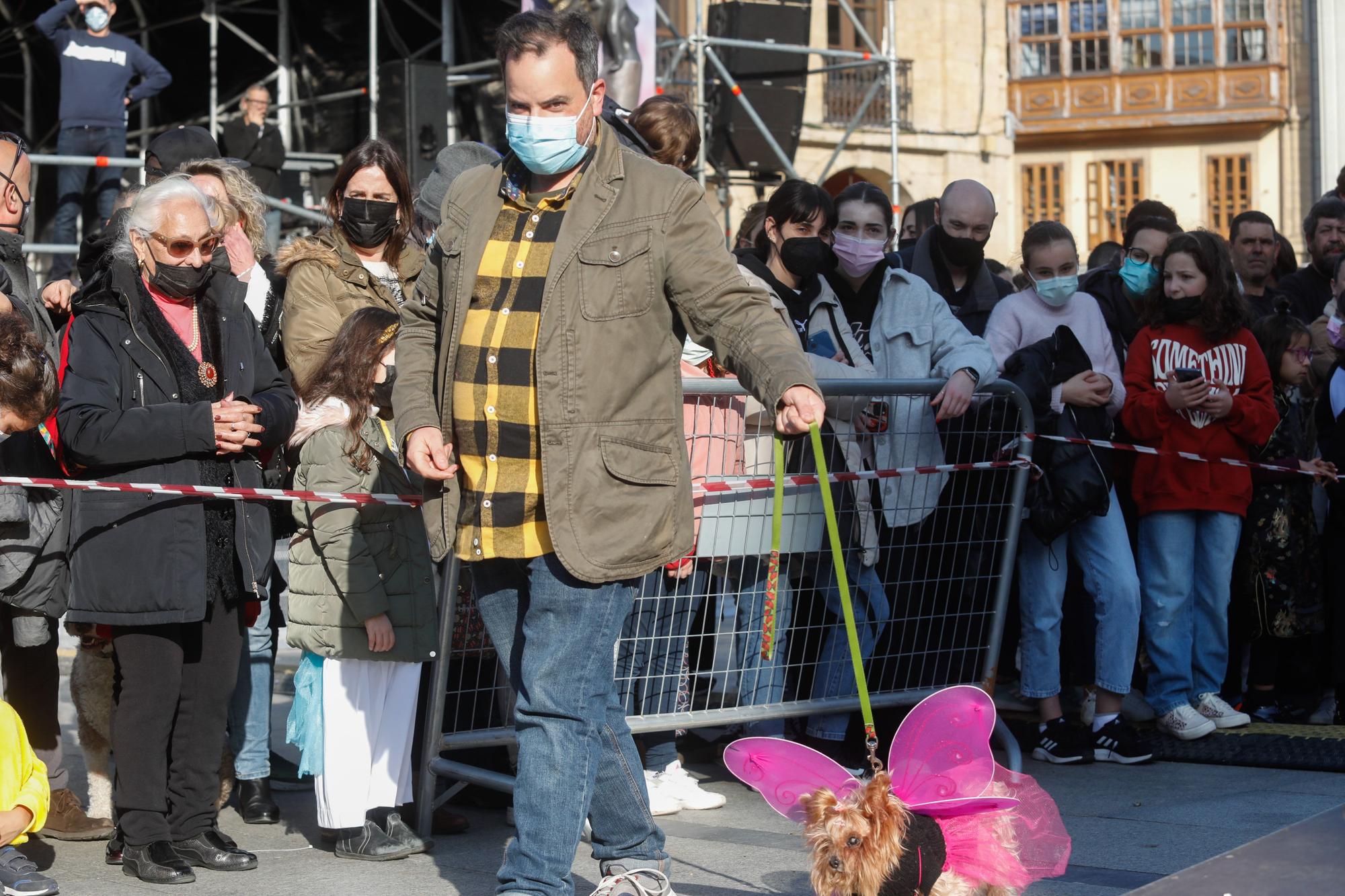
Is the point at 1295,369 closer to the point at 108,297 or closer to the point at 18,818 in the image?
the point at 108,297

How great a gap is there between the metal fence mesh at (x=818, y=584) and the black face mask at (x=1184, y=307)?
3.43 feet

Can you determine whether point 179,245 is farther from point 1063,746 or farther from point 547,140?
point 1063,746

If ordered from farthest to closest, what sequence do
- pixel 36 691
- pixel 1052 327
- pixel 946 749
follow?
1. pixel 1052 327
2. pixel 36 691
3. pixel 946 749

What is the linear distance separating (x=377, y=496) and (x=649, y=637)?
38.9 inches

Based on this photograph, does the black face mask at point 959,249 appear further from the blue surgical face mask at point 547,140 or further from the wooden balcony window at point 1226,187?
the wooden balcony window at point 1226,187

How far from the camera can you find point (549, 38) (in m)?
3.60

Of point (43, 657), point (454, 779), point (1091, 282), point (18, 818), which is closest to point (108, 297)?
point (43, 657)

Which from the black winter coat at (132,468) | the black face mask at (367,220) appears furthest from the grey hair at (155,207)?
the black face mask at (367,220)

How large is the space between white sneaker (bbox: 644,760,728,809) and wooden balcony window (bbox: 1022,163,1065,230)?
140 ft

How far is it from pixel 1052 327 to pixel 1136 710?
166cm

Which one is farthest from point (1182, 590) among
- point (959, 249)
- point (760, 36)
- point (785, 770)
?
point (760, 36)

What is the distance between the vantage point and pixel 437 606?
483 cm

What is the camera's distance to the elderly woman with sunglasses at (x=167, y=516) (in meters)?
4.38

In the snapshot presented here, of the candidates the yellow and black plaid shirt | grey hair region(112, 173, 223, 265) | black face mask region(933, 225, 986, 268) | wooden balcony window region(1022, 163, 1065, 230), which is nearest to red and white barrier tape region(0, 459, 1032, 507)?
the yellow and black plaid shirt
